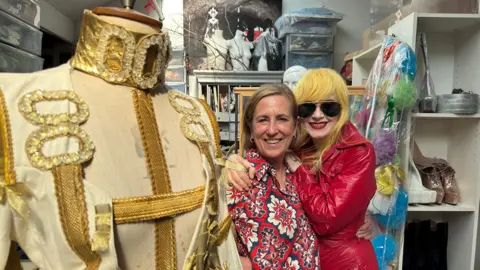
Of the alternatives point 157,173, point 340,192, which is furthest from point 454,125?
point 157,173

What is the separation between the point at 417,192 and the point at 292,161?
3.65ft

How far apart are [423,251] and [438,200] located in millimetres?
365

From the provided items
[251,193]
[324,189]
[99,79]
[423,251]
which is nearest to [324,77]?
[324,189]

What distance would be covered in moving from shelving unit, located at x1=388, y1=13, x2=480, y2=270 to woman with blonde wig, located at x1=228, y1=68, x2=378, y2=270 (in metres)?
0.83

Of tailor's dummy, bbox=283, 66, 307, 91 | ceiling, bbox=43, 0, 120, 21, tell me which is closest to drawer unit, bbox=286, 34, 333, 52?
tailor's dummy, bbox=283, 66, 307, 91

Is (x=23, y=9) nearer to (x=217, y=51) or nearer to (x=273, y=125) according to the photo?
(x=273, y=125)

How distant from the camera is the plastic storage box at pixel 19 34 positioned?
1482 millimetres

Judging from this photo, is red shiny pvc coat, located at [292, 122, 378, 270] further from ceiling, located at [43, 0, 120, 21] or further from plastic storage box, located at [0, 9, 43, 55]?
ceiling, located at [43, 0, 120, 21]

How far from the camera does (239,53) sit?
295cm

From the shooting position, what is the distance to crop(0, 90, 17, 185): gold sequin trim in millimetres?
565

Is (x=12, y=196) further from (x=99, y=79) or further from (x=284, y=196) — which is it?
(x=284, y=196)

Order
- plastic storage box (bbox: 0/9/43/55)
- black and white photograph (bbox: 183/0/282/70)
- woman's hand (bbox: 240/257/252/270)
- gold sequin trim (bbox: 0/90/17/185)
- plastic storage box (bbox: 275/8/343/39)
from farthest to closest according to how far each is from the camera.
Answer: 1. black and white photograph (bbox: 183/0/282/70)
2. plastic storage box (bbox: 275/8/343/39)
3. plastic storage box (bbox: 0/9/43/55)
4. woman's hand (bbox: 240/257/252/270)
5. gold sequin trim (bbox: 0/90/17/185)

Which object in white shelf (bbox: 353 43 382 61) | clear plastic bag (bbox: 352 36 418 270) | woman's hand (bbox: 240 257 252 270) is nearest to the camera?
woman's hand (bbox: 240 257 252 270)

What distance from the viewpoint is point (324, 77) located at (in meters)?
1.41
